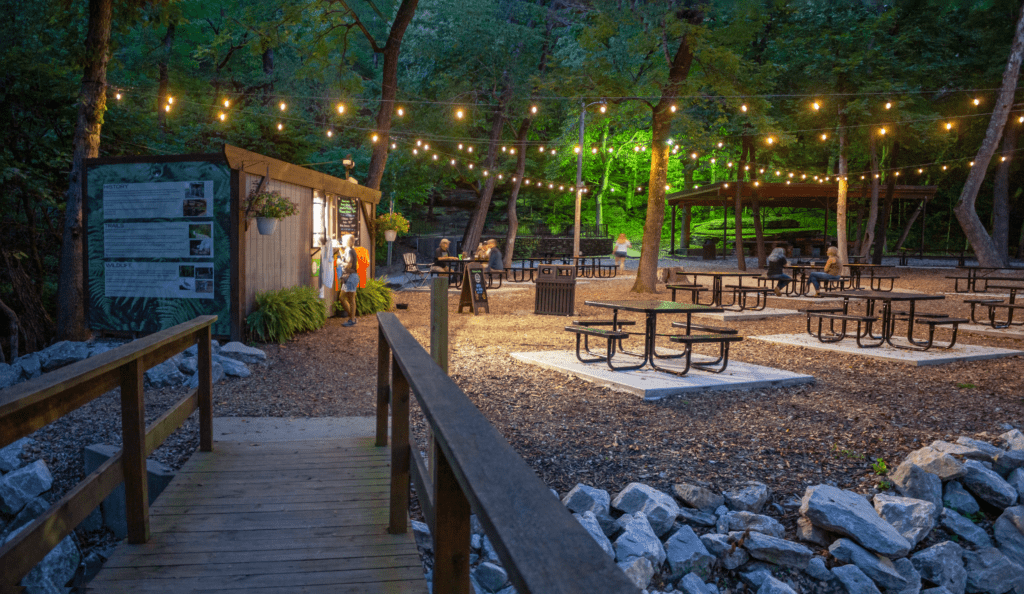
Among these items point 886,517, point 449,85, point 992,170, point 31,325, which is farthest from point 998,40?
point 31,325

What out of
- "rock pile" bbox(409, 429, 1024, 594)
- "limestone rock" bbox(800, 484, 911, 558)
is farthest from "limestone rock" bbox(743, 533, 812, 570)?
"limestone rock" bbox(800, 484, 911, 558)

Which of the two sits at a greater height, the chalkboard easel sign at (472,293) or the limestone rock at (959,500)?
the chalkboard easel sign at (472,293)

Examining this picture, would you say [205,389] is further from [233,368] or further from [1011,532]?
[1011,532]

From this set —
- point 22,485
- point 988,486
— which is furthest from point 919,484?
point 22,485

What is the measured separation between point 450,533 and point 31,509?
13.4 feet

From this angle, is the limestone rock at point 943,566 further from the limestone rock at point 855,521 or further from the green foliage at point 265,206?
the green foliage at point 265,206

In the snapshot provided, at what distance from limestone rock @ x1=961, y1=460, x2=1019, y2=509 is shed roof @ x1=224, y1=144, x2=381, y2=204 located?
28.3 ft

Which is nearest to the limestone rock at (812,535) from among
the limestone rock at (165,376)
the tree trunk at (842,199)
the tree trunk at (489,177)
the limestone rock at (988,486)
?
the limestone rock at (988,486)

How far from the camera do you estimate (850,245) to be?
37.0 metres

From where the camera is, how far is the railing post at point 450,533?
4.83 ft

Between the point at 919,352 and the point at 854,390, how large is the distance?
2.54 m

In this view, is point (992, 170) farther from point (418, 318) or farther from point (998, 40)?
point (418, 318)

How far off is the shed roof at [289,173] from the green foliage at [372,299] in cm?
187

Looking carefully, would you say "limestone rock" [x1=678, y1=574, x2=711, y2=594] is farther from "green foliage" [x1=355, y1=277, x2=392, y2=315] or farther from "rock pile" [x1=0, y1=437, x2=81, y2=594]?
"green foliage" [x1=355, y1=277, x2=392, y2=315]
